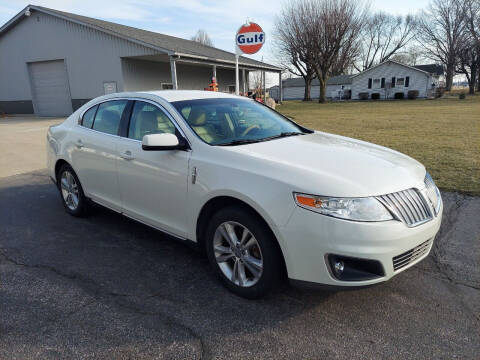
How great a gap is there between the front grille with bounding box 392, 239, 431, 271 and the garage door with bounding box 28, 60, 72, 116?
21825 mm

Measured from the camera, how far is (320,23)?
1464 inches

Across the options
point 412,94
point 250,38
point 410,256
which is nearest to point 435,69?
point 412,94

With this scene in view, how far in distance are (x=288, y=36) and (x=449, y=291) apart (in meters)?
40.3

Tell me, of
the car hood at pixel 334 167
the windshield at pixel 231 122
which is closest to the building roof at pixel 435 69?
the windshield at pixel 231 122

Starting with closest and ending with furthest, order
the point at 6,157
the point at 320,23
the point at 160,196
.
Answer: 1. the point at 160,196
2. the point at 6,157
3. the point at 320,23

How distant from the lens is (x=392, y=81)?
5019 cm

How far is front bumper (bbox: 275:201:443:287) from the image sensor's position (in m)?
2.34

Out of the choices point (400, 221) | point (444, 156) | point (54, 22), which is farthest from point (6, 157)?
point (54, 22)

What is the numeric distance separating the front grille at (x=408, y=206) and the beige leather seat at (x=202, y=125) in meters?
1.54

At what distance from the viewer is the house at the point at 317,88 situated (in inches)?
2274

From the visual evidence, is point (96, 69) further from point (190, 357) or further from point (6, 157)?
point (190, 357)

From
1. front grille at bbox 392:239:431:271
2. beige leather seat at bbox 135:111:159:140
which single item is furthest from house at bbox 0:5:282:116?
front grille at bbox 392:239:431:271

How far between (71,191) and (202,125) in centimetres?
247

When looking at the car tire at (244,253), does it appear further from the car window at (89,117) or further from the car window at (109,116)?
the car window at (89,117)
